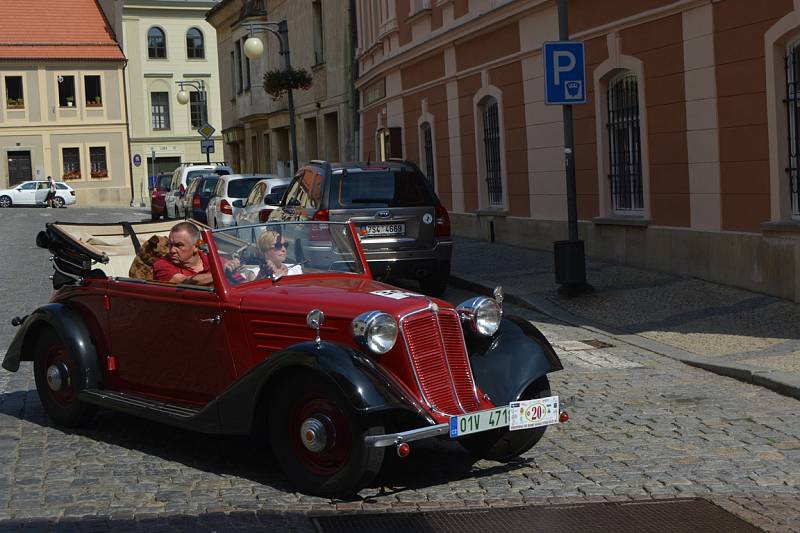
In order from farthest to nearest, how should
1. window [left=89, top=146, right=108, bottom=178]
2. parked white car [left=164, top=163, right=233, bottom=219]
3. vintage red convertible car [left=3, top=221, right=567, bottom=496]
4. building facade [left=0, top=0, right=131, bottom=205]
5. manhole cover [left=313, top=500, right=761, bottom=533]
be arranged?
window [left=89, top=146, right=108, bottom=178] < building facade [left=0, top=0, right=131, bottom=205] < parked white car [left=164, top=163, right=233, bottom=219] < vintage red convertible car [left=3, top=221, right=567, bottom=496] < manhole cover [left=313, top=500, right=761, bottom=533]

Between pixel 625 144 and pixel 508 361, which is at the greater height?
pixel 625 144

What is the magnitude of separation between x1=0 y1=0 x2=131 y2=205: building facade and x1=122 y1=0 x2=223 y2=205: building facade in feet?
6.45

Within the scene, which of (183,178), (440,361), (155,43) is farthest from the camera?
(155,43)

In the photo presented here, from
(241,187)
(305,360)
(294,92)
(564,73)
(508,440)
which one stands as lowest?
(508,440)

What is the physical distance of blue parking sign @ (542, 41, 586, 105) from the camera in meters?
13.0

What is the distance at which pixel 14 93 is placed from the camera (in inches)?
2480

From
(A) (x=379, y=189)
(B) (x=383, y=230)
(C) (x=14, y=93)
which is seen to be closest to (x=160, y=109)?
(C) (x=14, y=93)

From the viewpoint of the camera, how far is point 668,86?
14.2m

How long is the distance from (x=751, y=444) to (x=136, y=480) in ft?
11.8

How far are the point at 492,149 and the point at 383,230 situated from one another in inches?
286

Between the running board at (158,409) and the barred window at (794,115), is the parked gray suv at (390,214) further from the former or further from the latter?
the running board at (158,409)

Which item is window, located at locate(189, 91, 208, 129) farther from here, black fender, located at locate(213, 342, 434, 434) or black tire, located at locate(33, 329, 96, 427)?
black fender, located at locate(213, 342, 434, 434)

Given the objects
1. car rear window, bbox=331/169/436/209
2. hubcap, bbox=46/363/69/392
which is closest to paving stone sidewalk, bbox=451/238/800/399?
car rear window, bbox=331/169/436/209

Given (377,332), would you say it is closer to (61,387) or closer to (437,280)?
(61,387)
